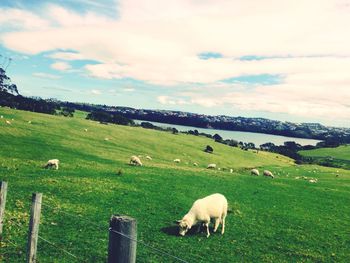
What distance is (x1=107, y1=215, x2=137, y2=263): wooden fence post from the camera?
6484 mm

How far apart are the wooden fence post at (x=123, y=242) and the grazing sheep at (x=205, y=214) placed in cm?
1231

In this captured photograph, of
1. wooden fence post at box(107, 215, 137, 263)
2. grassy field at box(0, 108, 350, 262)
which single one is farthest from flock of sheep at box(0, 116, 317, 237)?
wooden fence post at box(107, 215, 137, 263)

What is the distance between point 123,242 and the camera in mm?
6492

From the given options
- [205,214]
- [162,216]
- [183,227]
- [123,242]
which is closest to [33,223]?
[123,242]

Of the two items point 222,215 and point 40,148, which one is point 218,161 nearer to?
point 40,148

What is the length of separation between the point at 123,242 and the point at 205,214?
44.8ft

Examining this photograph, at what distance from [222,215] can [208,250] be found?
14.6ft

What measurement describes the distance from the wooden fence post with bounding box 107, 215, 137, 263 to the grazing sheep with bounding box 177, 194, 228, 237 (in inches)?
484

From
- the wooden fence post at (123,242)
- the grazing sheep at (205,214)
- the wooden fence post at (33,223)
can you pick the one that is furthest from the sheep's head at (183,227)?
the wooden fence post at (123,242)

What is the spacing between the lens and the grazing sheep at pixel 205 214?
61.7 feet

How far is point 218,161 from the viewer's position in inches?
3511

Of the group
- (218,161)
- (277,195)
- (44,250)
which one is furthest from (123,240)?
(218,161)

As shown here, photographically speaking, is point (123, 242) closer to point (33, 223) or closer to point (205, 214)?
point (33, 223)

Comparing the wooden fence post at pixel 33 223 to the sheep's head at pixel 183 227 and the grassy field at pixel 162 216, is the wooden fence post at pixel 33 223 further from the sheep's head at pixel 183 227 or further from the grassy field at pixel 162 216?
the sheep's head at pixel 183 227
